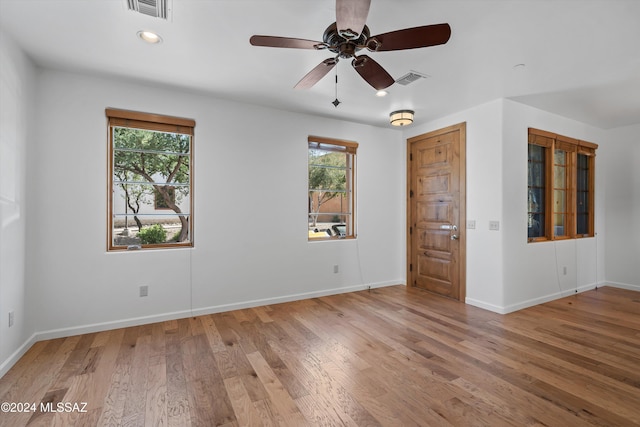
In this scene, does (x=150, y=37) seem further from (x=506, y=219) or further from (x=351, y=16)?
(x=506, y=219)

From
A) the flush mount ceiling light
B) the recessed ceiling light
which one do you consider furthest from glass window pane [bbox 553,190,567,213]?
the recessed ceiling light

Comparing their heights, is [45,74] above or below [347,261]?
above

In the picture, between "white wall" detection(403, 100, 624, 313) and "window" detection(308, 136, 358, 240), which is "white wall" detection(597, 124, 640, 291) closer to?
"white wall" detection(403, 100, 624, 313)

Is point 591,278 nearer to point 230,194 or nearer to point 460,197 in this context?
point 460,197

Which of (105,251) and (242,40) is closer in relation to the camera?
(242,40)

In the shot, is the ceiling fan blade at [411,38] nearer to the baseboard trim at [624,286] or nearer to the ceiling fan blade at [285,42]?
the ceiling fan blade at [285,42]

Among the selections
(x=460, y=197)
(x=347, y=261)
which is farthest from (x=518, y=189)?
(x=347, y=261)

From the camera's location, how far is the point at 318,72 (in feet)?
7.34

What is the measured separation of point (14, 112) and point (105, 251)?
1.46 meters

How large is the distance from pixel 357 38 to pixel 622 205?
5.90m

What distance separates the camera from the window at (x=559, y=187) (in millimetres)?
4160

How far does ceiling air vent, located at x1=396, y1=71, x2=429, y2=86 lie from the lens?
3.03 m

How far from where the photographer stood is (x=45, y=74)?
9.61 ft

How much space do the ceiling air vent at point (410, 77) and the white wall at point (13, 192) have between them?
346cm
